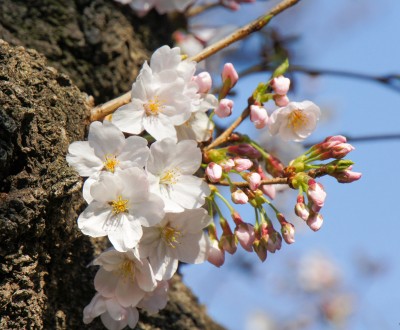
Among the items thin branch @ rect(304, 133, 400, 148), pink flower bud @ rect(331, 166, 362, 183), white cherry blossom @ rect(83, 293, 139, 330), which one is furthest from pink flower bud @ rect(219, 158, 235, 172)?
thin branch @ rect(304, 133, 400, 148)

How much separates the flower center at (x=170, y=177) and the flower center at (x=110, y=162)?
9 centimetres

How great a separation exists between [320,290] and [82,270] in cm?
428

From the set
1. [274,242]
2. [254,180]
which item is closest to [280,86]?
[254,180]

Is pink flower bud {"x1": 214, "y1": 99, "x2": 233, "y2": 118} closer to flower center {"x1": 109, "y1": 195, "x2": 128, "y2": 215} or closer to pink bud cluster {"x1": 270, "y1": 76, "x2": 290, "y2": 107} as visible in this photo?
pink bud cluster {"x1": 270, "y1": 76, "x2": 290, "y2": 107}

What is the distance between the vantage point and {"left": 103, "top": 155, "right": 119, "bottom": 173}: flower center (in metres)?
1.25

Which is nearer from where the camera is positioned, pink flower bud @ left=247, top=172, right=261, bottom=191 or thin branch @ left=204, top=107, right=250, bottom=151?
pink flower bud @ left=247, top=172, right=261, bottom=191

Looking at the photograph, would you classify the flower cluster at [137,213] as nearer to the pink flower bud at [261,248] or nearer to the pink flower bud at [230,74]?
the pink flower bud at [261,248]

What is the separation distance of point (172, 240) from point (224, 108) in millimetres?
302

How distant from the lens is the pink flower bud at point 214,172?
4.26 feet

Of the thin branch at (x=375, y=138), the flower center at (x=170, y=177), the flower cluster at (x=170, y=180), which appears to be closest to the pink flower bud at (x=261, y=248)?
the flower cluster at (x=170, y=180)

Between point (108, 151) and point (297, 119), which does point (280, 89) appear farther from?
point (108, 151)

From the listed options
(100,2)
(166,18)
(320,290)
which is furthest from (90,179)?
(320,290)

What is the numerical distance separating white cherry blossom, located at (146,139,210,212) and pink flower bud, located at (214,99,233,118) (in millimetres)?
133

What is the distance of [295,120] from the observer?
1.41 meters
